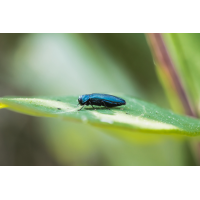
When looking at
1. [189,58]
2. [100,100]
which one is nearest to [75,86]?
[189,58]

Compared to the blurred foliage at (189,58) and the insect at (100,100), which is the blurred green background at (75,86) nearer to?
the blurred foliage at (189,58)

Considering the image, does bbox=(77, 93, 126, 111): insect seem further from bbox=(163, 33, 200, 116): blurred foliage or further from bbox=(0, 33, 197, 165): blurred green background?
bbox=(0, 33, 197, 165): blurred green background

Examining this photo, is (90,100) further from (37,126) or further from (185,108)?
(37,126)

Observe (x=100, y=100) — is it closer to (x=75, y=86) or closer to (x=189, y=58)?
(x=189, y=58)

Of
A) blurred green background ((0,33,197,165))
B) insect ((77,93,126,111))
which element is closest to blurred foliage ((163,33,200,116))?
blurred green background ((0,33,197,165))
